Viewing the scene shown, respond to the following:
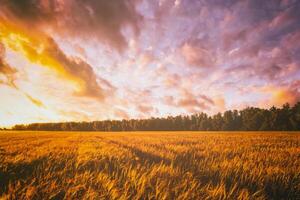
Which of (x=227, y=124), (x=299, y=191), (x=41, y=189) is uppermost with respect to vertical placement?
(x=227, y=124)

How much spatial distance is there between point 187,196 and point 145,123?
119m

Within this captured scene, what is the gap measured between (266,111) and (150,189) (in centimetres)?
10124

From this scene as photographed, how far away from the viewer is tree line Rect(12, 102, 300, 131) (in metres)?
78.6

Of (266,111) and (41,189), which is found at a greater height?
(266,111)

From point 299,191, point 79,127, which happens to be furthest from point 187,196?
point 79,127

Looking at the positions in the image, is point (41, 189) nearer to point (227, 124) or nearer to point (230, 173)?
point (230, 173)

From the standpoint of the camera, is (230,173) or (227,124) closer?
(230,173)

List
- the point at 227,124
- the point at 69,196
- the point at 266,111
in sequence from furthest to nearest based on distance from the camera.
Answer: the point at 227,124, the point at 266,111, the point at 69,196

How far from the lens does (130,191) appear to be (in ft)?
10.0

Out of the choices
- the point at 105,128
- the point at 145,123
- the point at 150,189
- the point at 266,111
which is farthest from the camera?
the point at 105,128

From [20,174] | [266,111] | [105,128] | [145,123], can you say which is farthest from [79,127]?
[20,174]

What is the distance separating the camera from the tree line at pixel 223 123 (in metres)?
78.6

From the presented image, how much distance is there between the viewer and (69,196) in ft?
9.01

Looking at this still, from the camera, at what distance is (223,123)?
99.4 m
